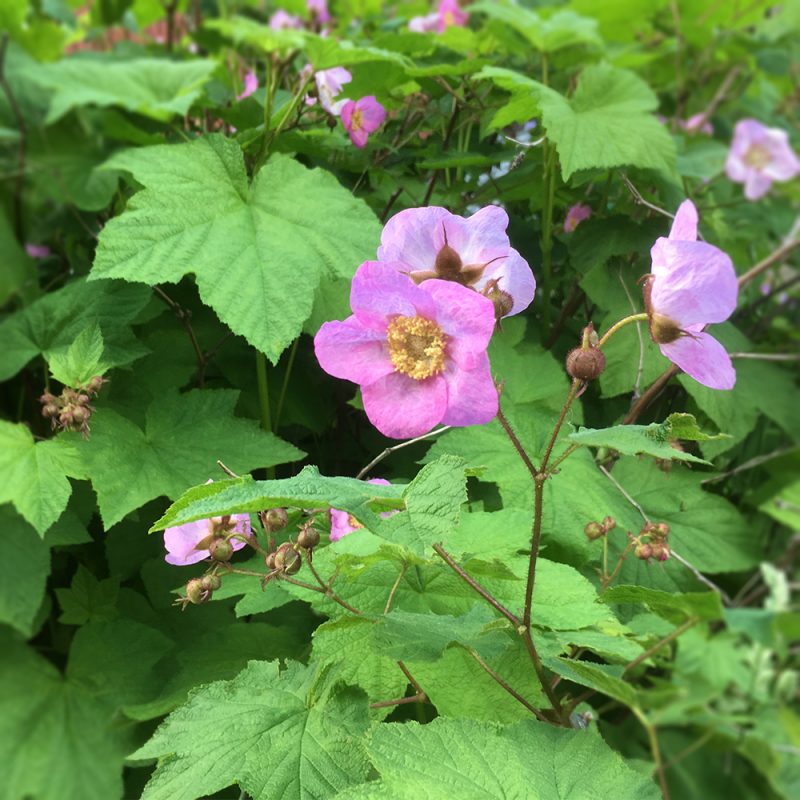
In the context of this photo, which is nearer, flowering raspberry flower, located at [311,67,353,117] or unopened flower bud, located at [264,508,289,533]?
unopened flower bud, located at [264,508,289,533]

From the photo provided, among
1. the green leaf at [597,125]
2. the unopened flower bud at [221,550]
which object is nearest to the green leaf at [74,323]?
the unopened flower bud at [221,550]

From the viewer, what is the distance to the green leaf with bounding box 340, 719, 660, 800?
0.65 metres

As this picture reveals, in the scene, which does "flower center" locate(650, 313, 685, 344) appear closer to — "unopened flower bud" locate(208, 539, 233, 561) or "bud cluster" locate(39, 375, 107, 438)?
"unopened flower bud" locate(208, 539, 233, 561)

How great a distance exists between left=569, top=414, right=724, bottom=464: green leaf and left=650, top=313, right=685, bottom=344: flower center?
0.06 metres

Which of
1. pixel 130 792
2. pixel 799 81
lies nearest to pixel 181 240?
pixel 130 792

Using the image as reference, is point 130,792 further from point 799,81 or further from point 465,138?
point 799,81

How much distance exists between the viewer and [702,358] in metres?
0.59

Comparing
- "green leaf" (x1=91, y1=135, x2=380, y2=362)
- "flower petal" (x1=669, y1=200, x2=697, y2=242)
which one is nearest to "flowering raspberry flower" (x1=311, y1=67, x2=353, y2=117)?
"green leaf" (x1=91, y1=135, x2=380, y2=362)

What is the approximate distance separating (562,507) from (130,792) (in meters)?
0.63

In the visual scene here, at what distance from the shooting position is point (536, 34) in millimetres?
1310

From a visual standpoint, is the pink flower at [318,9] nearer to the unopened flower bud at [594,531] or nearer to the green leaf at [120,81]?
the green leaf at [120,81]

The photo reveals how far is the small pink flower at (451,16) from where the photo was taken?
1752 mm

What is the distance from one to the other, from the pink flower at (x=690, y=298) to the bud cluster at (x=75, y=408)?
61 centimetres

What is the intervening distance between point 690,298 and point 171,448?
0.61m
